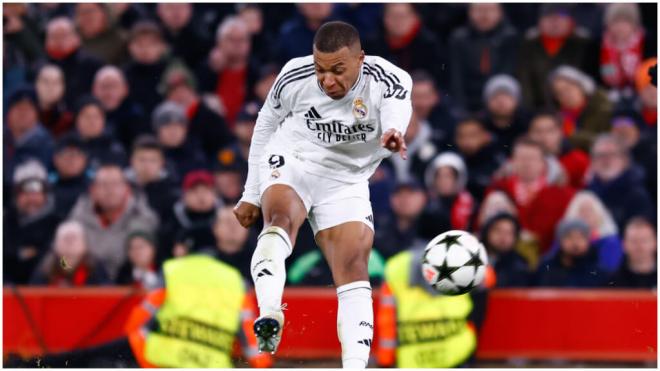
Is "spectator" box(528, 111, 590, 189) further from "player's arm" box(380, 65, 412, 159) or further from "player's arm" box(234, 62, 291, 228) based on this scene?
"player's arm" box(380, 65, 412, 159)

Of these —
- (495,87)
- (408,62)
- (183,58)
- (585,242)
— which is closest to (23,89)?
(183,58)

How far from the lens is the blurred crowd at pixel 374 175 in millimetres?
12320

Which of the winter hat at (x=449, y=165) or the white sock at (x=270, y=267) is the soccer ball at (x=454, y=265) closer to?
the white sock at (x=270, y=267)

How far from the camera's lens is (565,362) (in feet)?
37.9

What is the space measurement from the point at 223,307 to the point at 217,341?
0.96 feet

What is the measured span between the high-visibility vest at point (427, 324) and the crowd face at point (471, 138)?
2206 millimetres

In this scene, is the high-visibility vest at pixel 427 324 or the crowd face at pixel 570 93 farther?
the crowd face at pixel 570 93

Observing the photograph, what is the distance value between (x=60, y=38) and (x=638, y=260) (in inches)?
255

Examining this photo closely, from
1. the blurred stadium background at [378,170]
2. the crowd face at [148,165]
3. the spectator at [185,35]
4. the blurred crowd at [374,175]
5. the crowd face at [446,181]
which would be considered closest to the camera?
the blurred stadium background at [378,170]

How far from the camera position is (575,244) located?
12.1 m

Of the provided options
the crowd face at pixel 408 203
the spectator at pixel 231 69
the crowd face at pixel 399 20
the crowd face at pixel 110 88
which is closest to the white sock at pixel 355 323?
the crowd face at pixel 408 203

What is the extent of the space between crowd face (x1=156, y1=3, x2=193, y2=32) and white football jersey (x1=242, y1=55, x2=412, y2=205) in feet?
19.8

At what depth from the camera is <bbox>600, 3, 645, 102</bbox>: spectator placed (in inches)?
552

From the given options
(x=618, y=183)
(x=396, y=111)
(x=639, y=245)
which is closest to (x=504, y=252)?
(x=639, y=245)
